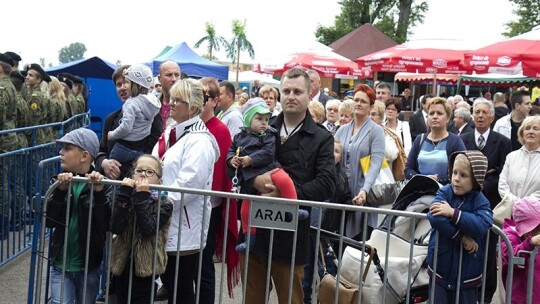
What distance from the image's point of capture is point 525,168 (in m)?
7.40

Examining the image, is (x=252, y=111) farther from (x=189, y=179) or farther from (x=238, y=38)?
(x=238, y=38)

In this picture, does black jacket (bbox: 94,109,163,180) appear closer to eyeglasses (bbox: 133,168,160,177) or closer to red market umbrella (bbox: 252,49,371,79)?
eyeglasses (bbox: 133,168,160,177)

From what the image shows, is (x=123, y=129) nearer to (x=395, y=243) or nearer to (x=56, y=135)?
(x=395, y=243)

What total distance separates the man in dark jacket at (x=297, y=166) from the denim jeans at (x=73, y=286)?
1.08 meters

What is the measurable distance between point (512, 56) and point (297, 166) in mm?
6879

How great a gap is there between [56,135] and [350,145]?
5367 mm

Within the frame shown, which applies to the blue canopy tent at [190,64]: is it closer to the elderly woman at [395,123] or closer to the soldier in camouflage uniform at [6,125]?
the soldier in camouflage uniform at [6,125]

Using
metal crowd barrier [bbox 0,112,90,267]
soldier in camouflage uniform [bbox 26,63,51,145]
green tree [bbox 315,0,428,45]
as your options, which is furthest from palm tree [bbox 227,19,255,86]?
metal crowd barrier [bbox 0,112,90,267]

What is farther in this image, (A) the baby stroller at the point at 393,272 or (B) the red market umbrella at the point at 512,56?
(B) the red market umbrella at the point at 512,56

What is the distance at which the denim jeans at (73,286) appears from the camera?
5.17m

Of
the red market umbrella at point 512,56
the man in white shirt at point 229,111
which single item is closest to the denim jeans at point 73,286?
the man in white shirt at point 229,111

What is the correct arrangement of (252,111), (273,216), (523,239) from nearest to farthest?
(273,216), (252,111), (523,239)

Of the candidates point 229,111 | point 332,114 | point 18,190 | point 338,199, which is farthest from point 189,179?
point 332,114

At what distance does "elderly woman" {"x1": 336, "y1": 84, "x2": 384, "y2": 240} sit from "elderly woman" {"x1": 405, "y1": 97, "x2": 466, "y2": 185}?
587mm
